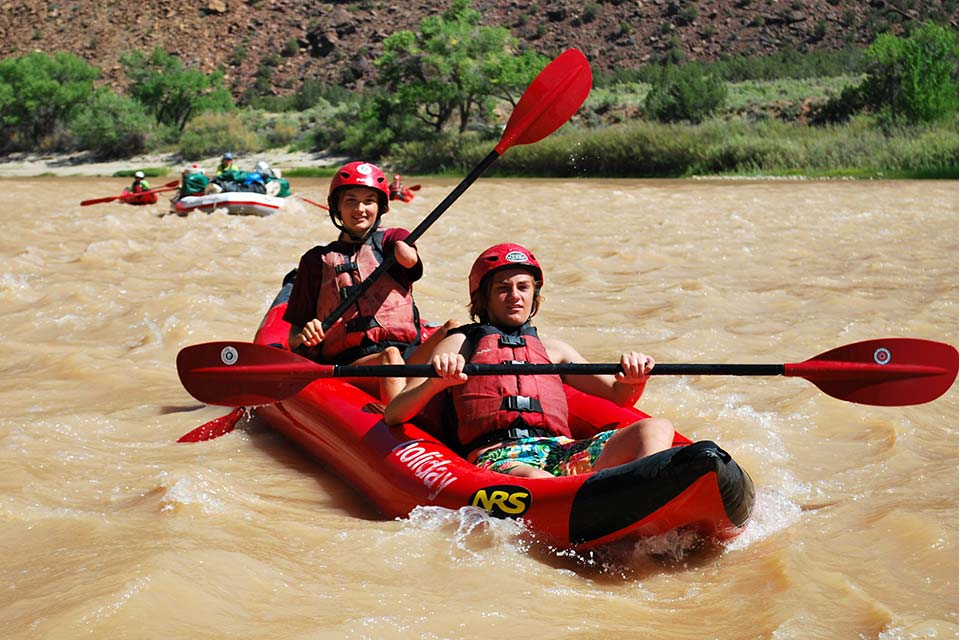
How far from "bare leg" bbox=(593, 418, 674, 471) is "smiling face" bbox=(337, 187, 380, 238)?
1.53 metres

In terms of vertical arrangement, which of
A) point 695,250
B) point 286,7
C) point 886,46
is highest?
point 286,7

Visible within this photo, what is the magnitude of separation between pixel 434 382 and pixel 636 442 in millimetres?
583

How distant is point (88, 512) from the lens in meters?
2.94

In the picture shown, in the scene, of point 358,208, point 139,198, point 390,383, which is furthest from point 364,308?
point 139,198

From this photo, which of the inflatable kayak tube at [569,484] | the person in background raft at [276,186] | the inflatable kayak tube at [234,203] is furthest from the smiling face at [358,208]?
the person in background raft at [276,186]

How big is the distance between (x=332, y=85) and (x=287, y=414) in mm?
32945

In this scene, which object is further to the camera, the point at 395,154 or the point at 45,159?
the point at 45,159

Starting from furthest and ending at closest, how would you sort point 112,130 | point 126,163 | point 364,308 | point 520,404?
point 112,130
point 126,163
point 364,308
point 520,404

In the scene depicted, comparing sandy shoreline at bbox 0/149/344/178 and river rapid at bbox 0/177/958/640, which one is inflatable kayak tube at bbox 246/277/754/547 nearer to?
river rapid at bbox 0/177/958/640

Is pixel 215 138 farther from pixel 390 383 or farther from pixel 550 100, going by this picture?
pixel 390 383

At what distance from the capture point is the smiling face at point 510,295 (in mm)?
3090

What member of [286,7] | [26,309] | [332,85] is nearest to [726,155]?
[26,309]

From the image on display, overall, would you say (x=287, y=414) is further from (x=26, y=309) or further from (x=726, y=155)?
(x=726, y=155)

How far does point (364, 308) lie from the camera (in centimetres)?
380
